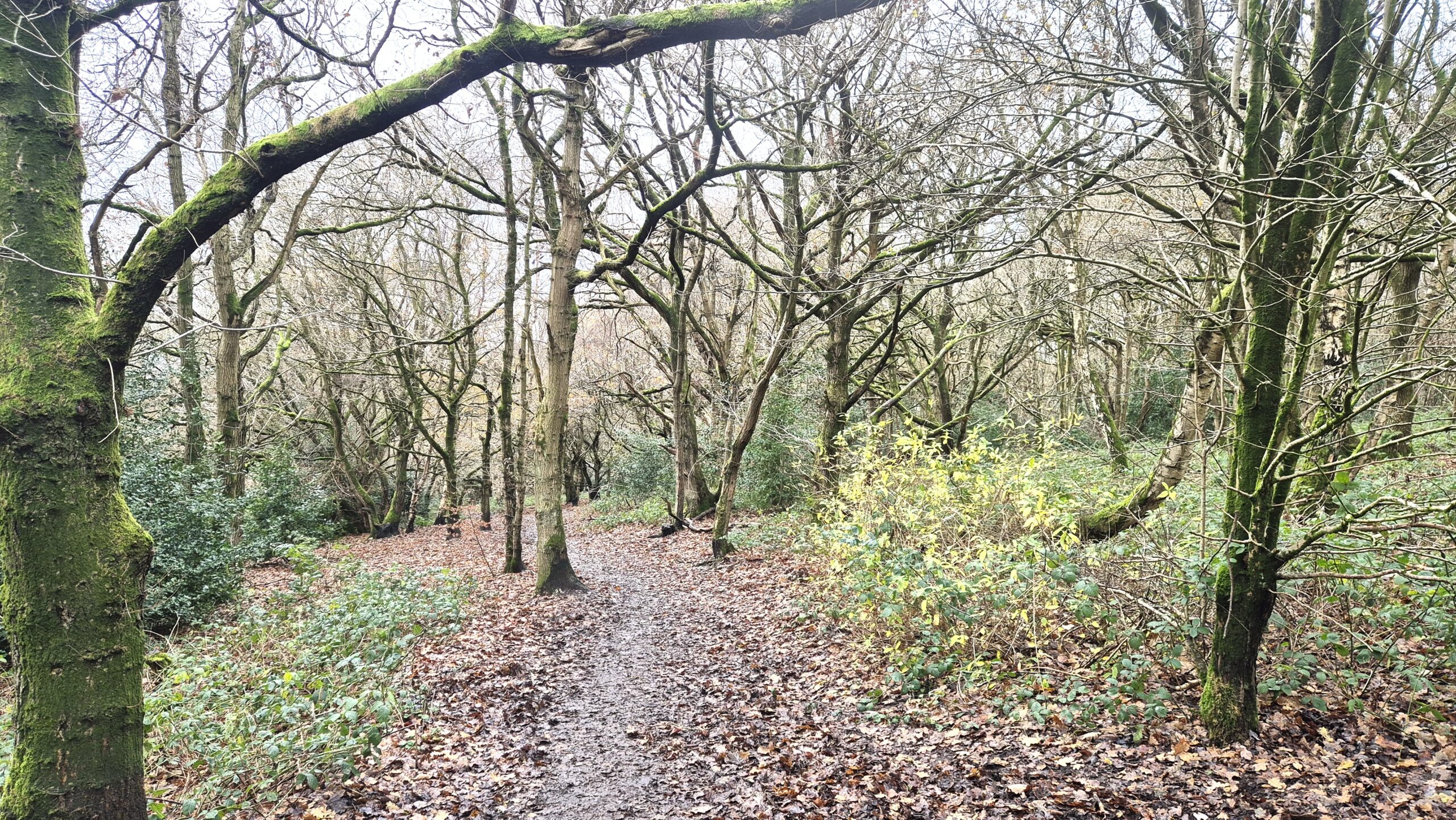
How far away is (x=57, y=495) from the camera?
139 inches

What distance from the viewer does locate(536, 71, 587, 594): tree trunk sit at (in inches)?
424

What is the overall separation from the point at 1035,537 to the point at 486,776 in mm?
4839

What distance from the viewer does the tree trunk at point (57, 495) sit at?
346 cm

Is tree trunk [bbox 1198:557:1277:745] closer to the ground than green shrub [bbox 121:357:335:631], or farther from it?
closer to the ground

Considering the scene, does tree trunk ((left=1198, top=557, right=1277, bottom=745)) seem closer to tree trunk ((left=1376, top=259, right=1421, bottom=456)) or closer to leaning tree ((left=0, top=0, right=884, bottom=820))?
tree trunk ((left=1376, top=259, right=1421, bottom=456))

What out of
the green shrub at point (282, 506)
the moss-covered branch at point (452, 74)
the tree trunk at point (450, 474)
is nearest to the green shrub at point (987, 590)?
the moss-covered branch at point (452, 74)

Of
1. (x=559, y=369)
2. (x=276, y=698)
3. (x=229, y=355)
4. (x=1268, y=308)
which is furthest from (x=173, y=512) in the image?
(x=1268, y=308)

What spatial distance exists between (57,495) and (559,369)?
7411mm

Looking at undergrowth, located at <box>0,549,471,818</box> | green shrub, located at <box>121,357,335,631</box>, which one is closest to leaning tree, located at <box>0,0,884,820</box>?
undergrowth, located at <box>0,549,471,818</box>

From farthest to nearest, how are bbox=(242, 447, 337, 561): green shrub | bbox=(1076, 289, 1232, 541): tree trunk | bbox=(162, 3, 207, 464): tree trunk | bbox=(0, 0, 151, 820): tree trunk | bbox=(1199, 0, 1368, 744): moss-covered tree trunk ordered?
bbox=(242, 447, 337, 561): green shrub < bbox=(162, 3, 207, 464): tree trunk < bbox=(1076, 289, 1232, 541): tree trunk < bbox=(1199, 0, 1368, 744): moss-covered tree trunk < bbox=(0, 0, 151, 820): tree trunk

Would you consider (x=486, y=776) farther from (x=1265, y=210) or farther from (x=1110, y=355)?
(x=1110, y=355)

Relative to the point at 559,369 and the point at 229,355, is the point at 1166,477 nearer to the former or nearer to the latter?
the point at 559,369

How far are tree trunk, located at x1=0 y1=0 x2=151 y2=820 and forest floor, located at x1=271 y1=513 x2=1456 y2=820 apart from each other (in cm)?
139

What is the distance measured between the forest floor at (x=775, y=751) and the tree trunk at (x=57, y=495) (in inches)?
54.9
